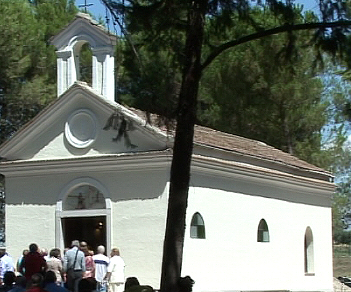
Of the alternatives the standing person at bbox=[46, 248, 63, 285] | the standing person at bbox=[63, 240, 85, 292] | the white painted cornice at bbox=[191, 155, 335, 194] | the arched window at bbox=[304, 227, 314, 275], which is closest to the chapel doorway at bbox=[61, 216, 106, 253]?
the white painted cornice at bbox=[191, 155, 335, 194]

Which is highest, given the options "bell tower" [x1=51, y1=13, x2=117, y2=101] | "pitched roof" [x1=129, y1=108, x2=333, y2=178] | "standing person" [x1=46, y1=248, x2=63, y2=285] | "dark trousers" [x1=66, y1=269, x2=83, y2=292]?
"bell tower" [x1=51, y1=13, x2=117, y2=101]

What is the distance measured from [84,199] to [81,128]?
2.08 metres

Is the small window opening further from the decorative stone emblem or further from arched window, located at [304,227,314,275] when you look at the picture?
arched window, located at [304,227,314,275]

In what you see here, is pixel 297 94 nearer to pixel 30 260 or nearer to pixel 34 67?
pixel 34 67

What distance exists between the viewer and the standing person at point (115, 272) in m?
24.7

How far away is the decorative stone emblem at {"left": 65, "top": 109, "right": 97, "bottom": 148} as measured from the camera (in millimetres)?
27375

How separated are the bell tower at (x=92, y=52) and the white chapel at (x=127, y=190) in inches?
1.3

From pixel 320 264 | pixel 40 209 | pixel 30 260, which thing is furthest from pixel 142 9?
pixel 320 264

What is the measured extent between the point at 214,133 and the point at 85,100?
229 inches

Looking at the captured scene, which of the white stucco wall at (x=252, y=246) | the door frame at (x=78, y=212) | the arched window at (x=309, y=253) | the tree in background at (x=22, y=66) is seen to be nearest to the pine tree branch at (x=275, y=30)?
the white stucco wall at (x=252, y=246)

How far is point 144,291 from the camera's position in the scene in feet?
46.7

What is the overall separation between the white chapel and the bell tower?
0.11ft

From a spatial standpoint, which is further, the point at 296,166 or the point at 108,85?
the point at 296,166

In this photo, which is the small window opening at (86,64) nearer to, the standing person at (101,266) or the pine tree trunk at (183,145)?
the standing person at (101,266)
